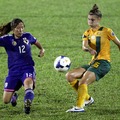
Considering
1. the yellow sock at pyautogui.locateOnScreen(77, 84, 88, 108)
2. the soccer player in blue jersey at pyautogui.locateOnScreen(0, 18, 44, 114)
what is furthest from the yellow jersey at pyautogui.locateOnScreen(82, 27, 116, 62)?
the soccer player in blue jersey at pyautogui.locateOnScreen(0, 18, 44, 114)

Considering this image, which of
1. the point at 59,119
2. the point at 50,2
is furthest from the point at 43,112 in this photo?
the point at 50,2

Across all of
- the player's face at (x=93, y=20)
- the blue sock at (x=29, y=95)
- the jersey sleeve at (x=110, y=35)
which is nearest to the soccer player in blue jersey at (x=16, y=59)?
the blue sock at (x=29, y=95)

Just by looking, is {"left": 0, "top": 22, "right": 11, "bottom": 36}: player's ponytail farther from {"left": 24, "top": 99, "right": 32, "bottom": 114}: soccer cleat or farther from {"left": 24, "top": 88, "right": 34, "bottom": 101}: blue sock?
{"left": 24, "top": 99, "right": 32, "bottom": 114}: soccer cleat

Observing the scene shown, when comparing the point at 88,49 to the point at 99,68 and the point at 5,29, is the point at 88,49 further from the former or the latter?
the point at 5,29

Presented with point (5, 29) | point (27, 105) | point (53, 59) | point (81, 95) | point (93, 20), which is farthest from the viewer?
point (53, 59)

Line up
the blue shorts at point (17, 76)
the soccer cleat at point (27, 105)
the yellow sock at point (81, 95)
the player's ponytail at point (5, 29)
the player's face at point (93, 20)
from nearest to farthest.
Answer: the soccer cleat at point (27, 105) < the yellow sock at point (81, 95) < the blue shorts at point (17, 76) < the player's face at point (93, 20) < the player's ponytail at point (5, 29)

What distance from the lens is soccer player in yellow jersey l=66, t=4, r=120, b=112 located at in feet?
31.0

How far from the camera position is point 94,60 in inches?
386

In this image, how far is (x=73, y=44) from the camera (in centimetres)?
1819

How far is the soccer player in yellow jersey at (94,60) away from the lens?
946 cm

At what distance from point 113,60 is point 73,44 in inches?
127

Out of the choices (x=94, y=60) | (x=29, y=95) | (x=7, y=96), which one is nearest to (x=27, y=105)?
(x=29, y=95)

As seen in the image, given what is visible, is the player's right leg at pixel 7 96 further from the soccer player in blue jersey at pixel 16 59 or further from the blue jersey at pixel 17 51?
the blue jersey at pixel 17 51

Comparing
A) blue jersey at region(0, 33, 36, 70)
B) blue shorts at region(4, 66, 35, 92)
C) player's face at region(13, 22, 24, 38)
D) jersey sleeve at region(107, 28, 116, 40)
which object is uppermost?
player's face at region(13, 22, 24, 38)
